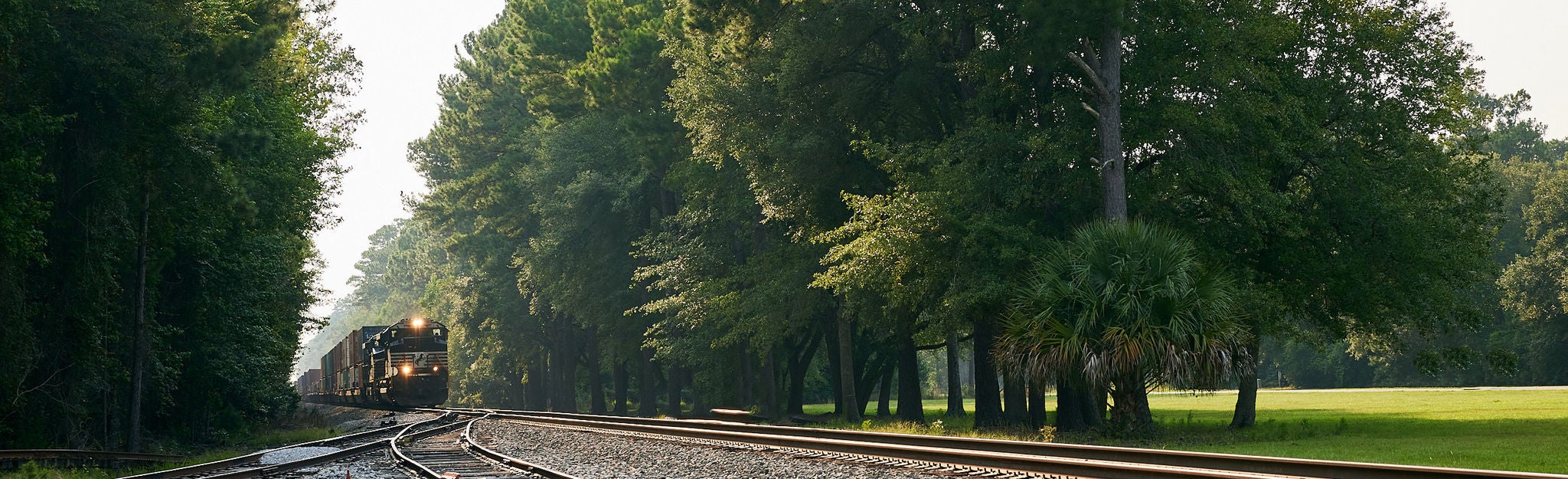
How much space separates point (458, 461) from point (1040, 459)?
10229 mm

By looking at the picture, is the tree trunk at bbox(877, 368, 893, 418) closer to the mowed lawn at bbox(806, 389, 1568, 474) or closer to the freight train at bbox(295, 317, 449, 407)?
the mowed lawn at bbox(806, 389, 1568, 474)

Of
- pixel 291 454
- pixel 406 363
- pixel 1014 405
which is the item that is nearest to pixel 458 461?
pixel 291 454

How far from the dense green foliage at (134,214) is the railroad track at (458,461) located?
20.9 feet

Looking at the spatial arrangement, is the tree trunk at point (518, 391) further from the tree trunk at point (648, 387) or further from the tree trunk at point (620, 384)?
the tree trunk at point (648, 387)

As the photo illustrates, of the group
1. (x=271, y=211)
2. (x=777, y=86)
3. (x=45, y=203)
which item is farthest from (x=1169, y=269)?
(x=271, y=211)

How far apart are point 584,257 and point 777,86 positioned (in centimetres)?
2308

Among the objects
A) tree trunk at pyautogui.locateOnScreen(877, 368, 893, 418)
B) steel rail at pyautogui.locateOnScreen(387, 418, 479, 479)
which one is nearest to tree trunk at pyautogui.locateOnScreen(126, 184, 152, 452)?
steel rail at pyautogui.locateOnScreen(387, 418, 479, 479)

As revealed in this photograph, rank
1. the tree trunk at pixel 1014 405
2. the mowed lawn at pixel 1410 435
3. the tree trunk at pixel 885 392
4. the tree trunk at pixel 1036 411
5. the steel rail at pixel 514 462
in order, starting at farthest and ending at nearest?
the tree trunk at pixel 885 392
the tree trunk at pixel 1014 405
the tree trunk at pixel 1036 411
the mowed lawn at pixel 1410 435
the steel rail at pixel 514 462

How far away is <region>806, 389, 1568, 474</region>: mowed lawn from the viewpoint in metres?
16.2

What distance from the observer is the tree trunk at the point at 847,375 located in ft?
116

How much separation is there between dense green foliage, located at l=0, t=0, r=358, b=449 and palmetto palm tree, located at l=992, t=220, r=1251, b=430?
1600 cm

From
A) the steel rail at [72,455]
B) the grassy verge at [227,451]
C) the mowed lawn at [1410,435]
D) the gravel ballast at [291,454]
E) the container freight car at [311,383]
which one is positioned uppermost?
the container freight car at [311,383]

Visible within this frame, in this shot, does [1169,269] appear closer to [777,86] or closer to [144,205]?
[777,86]

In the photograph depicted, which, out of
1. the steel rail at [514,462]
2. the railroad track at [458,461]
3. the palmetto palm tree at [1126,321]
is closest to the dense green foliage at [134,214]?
the railroad track at [458,461]
